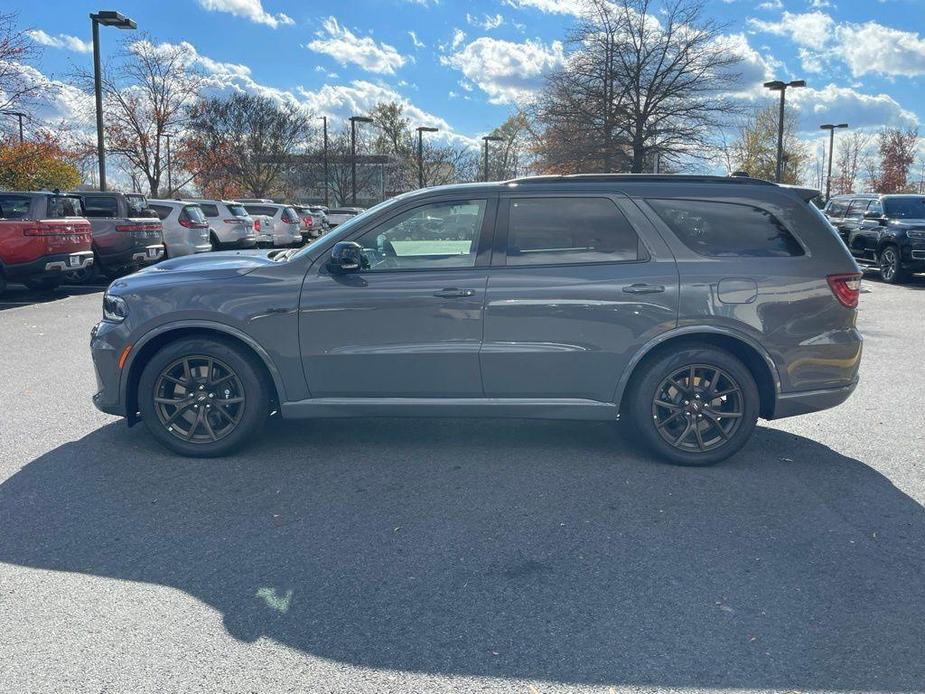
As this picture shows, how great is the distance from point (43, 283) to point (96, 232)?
1815mm

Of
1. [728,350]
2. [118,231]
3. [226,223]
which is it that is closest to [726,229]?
[728,350]

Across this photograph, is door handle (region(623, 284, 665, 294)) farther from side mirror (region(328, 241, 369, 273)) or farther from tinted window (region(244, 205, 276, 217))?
tinted window (region(244, 205, 276, 217))

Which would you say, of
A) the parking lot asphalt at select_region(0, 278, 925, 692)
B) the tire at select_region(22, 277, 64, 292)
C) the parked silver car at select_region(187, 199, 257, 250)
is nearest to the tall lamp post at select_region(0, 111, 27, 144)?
the parked silver car at select_region(187, 199, 257, 250)

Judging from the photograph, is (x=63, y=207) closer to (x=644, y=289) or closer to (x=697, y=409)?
(x=644, y=289)

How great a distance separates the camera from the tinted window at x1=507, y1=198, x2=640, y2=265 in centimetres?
488

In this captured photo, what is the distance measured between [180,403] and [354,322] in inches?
48.1

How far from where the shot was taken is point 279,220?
26266 millimetres

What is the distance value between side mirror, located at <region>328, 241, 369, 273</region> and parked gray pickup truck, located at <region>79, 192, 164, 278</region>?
11.8 meters

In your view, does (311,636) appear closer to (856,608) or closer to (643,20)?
(856,608)

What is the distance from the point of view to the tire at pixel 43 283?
13.0m

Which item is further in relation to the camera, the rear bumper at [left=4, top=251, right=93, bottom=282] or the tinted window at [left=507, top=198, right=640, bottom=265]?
the rear bumper at [left=4, top=251, right=93, bottom=282]

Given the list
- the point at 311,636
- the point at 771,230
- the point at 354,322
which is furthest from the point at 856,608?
the point at 354,322

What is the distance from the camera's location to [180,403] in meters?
4.95

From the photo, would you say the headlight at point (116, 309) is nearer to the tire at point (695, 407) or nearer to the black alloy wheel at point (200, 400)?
the black alloy wheel at point (200, 400)
